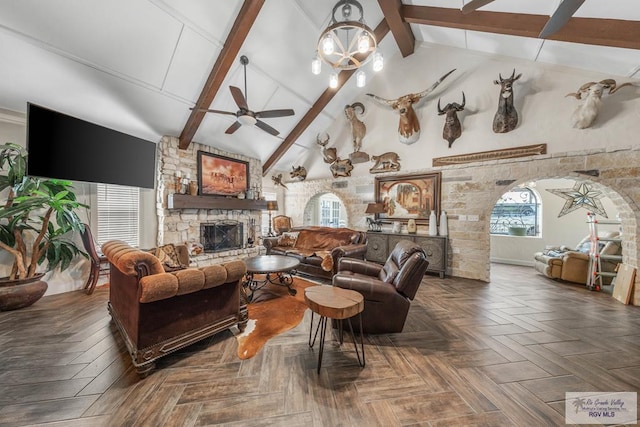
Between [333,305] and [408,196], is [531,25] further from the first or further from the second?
[333,305]

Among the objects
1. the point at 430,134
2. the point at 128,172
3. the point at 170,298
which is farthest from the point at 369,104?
the point at 170,298

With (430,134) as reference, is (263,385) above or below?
below

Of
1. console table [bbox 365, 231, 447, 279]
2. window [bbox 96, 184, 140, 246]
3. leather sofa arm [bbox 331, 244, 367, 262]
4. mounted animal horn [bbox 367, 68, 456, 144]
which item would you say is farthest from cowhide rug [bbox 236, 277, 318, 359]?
mounted animal horn [bbox 367, 68, 456, 144]

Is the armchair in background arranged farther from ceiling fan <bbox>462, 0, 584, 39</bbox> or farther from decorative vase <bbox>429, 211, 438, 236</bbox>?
ceiling fan <bbox>462, 0, 584, 39</bbox>

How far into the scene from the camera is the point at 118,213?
4273 mm

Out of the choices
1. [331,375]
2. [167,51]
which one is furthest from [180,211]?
[331,375]

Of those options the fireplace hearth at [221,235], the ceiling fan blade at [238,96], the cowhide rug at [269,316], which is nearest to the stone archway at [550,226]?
the cowhide rug at [269,316]

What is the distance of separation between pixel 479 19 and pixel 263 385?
505 cm

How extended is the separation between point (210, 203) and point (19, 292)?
293 centimetres

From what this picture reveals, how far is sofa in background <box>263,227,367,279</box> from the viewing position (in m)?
3.89

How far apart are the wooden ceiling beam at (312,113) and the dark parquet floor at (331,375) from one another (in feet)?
15.8

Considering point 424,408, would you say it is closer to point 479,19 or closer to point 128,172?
point 479,19

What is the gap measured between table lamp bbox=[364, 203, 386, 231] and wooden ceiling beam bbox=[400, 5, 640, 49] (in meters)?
3.29

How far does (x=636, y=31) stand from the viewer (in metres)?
2.57
